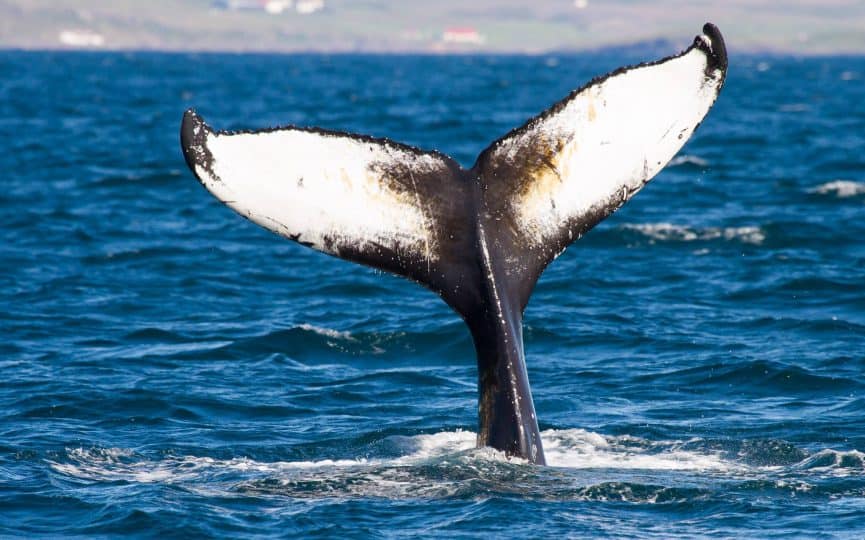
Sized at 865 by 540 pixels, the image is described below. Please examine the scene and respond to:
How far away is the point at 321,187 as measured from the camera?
686 cm

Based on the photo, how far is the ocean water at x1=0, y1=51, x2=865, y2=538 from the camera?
743 centimetres

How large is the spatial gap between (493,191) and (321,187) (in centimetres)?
95

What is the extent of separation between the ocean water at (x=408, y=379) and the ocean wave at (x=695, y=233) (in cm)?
8

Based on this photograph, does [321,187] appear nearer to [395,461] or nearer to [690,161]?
[395,461]

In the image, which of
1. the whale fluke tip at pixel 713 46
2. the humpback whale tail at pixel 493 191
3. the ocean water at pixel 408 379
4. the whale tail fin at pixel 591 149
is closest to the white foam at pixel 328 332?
the ocean water at pixel 408 379

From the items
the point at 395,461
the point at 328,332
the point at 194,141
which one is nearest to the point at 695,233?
the point at 328,332

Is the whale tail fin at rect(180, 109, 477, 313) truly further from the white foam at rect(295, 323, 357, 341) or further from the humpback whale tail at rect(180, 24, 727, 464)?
the white foam at rect(295, 323, 357, 341)

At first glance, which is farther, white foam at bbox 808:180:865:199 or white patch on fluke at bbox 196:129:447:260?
white foam at bbox 808:180:865:199

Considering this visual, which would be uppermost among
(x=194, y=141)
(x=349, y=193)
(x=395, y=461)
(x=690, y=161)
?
(x=690, y=161)

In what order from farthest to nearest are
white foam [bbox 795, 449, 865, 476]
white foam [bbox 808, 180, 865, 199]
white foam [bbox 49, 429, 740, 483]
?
1. white foam [bbox 808, 180, 865, 199]
2. white foam [bbox 49, 429, 740, 483]
3. white foam [bbox 795, 449, 865, 476]

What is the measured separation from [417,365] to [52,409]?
3.24 meters

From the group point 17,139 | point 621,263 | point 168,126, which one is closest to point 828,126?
point 168,126

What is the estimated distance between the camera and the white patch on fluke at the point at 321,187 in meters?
6.66

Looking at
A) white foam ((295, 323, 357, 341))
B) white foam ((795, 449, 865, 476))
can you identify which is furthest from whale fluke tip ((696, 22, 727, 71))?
white foam ((295, 323, 357, 341))
